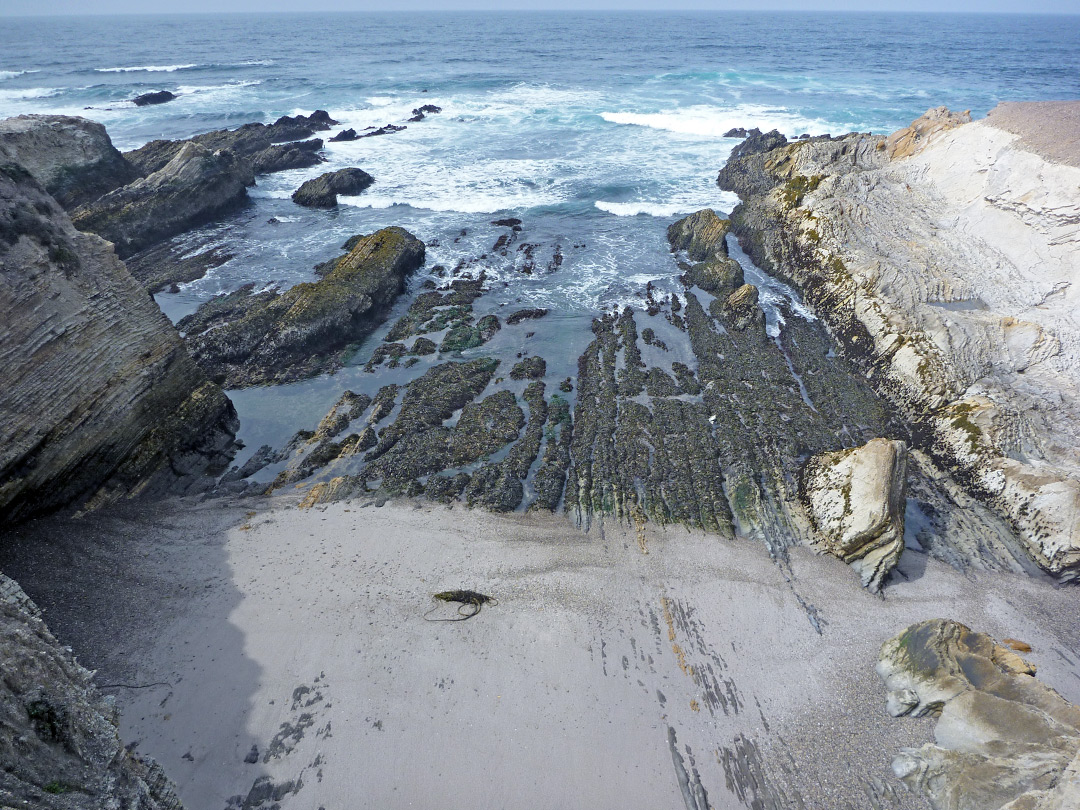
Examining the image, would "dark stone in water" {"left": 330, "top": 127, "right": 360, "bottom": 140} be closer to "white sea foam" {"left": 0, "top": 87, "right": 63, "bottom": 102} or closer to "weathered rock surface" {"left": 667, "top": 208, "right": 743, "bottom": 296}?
"weathered rock surface" {"left": 667, "top": 208, "right": 743, "bottom": 296}

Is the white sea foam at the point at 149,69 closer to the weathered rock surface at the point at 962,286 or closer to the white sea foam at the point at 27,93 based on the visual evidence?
the white sea foam at the point at 27,93

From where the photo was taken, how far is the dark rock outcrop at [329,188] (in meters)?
28.8

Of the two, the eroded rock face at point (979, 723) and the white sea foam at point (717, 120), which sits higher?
the white sea foam at point (717, 120)

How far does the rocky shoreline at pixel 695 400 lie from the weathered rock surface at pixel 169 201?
9.0 inches

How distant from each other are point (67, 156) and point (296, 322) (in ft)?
57.3

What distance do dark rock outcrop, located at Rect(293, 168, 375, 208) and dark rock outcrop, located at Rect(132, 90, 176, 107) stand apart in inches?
1314

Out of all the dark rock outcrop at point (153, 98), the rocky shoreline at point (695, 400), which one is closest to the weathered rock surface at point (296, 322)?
the rocky shoreline at point (695, 400)

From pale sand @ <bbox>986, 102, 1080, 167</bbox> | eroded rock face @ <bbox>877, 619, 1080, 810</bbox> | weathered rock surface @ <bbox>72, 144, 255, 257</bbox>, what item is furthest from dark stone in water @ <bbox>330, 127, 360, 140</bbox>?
eroded rock face @ <bbox>877, 619, 1080, 810</bbox>

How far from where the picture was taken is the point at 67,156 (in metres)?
24.1

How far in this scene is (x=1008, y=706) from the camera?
7.87m

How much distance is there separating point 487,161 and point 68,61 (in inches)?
3038

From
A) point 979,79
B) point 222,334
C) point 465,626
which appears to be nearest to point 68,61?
point 222,334

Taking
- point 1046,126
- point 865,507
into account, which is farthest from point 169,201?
point 1046,126

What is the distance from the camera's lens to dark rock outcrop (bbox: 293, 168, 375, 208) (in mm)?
28750
